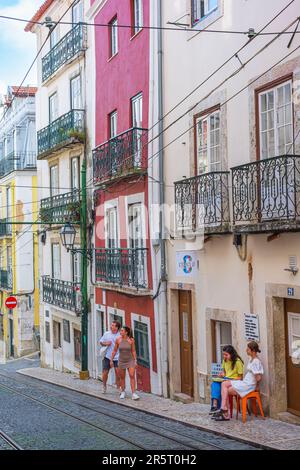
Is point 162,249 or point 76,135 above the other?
point 76,135

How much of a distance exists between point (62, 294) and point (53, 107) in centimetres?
671

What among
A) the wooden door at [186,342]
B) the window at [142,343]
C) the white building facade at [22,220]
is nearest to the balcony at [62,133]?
the window at [142,343]

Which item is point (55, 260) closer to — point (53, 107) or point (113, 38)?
point (53, 107)

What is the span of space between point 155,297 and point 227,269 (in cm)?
327

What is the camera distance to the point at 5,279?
111 feet

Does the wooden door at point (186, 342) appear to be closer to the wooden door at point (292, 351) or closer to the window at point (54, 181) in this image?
the wooden door at point (292, 351)

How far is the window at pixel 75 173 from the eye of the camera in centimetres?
2188

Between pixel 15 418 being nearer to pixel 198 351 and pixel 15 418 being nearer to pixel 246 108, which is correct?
pixel 198 351

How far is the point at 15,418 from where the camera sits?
12148 millimetres

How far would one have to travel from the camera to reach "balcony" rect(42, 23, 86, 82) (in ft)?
68.5

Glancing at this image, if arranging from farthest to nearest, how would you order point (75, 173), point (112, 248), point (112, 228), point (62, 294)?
point (62, 294) < point (75, 173) < point (112, 228) < point (112, 248)

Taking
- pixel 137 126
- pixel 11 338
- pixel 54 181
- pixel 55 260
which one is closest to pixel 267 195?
pixel 137 126

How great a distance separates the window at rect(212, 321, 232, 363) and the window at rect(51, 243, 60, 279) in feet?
39.7

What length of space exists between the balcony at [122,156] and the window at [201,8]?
9.86ft
